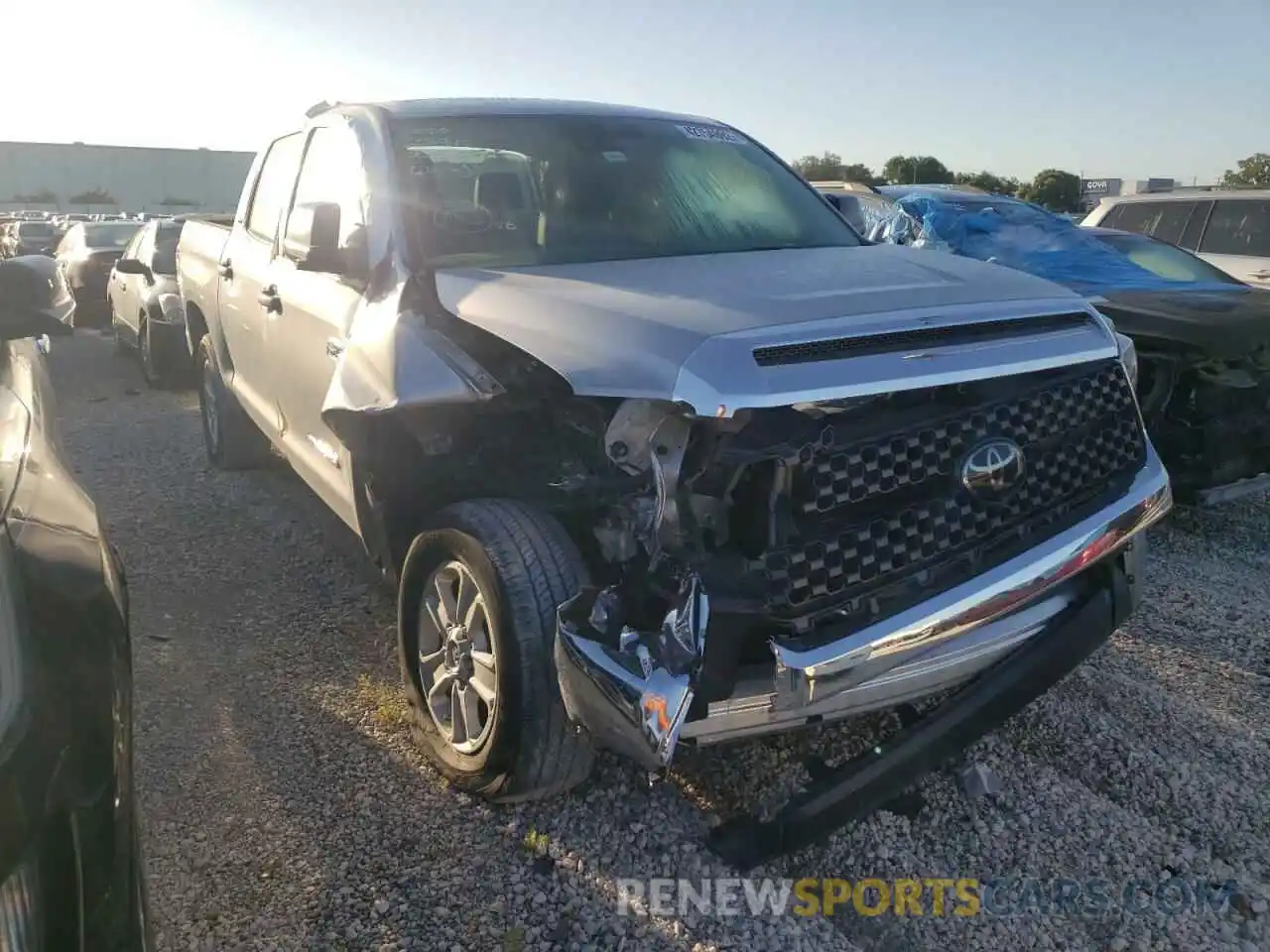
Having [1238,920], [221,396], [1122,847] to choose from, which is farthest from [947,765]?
[221,396]

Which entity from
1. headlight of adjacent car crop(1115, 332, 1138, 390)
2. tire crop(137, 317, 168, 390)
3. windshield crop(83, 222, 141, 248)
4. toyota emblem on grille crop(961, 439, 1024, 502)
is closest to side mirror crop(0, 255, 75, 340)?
toyota emblem on grille crop(961, 439, 1024, 502)

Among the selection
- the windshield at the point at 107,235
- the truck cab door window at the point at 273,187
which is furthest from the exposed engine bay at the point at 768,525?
the windshield at the point at 107,235

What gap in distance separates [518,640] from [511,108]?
231 centimetres

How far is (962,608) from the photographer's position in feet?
8.28

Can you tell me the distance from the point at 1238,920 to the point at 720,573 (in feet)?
5.30

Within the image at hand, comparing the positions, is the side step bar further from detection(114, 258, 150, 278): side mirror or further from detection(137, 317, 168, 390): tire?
detection(137, 317, 168, 390): tire

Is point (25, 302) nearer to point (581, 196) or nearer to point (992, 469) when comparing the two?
point (581, 196)

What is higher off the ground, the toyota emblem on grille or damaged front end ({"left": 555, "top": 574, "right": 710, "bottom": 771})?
the toyota emblem on grille

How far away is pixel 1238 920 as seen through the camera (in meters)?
2.68

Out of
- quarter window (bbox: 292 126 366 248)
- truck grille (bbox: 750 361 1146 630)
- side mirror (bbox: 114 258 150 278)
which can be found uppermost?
quarter window (bbox: 292 126 366 248)

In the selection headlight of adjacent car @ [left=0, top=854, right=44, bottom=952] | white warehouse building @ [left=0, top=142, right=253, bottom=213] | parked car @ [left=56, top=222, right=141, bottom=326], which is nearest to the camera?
headlight of adjacent car @ [left=0, top=854, right=44, bottom=952]

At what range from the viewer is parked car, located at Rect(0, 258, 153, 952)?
60.6 inches

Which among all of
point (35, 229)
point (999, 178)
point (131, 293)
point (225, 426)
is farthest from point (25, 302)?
point (999, 178)

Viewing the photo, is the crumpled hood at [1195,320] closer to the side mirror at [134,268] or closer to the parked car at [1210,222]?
the parked car at [1210,222]
